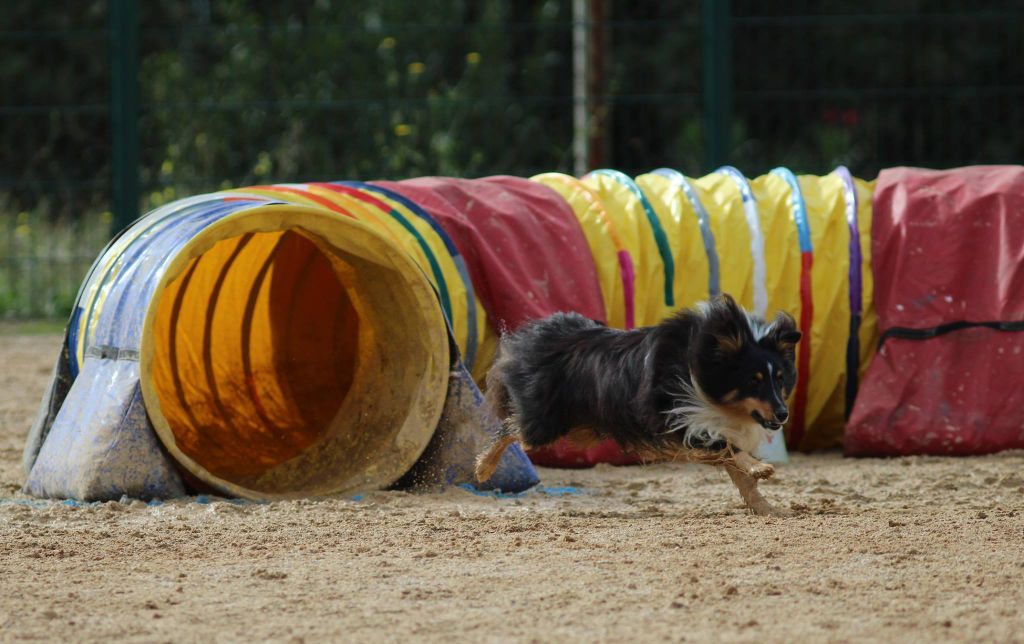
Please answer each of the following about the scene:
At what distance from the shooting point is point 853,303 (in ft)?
22.6

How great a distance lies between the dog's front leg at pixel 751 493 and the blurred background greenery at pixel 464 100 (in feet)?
18.0

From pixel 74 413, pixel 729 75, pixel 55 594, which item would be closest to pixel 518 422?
pixel 74 413

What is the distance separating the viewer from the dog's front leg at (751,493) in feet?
17.0

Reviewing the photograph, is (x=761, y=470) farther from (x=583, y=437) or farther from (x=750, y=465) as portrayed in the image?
(x=583, y=437)

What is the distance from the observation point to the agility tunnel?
5.78 m

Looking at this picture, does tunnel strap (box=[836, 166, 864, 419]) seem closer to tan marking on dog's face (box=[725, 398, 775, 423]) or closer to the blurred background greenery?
tan marking on dog's face (box=[725, 398, 775, 423])

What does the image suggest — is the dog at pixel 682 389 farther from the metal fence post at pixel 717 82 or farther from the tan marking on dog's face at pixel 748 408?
the metal fence post at pixel 717 82

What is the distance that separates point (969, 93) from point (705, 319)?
6.54 metres

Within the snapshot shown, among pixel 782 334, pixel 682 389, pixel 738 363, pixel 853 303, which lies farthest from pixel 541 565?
pixel 853 303

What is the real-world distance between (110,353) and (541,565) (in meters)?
2.01

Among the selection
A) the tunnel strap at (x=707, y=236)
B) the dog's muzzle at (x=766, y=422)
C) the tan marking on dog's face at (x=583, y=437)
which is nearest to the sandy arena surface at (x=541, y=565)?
the tan marking on dog's face at (x=583, y=437)

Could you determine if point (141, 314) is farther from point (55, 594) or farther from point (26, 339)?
point (26, 339)

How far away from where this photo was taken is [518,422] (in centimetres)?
561

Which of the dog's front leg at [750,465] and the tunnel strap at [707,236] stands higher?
Answer: the tunnel strap at [707,236]
